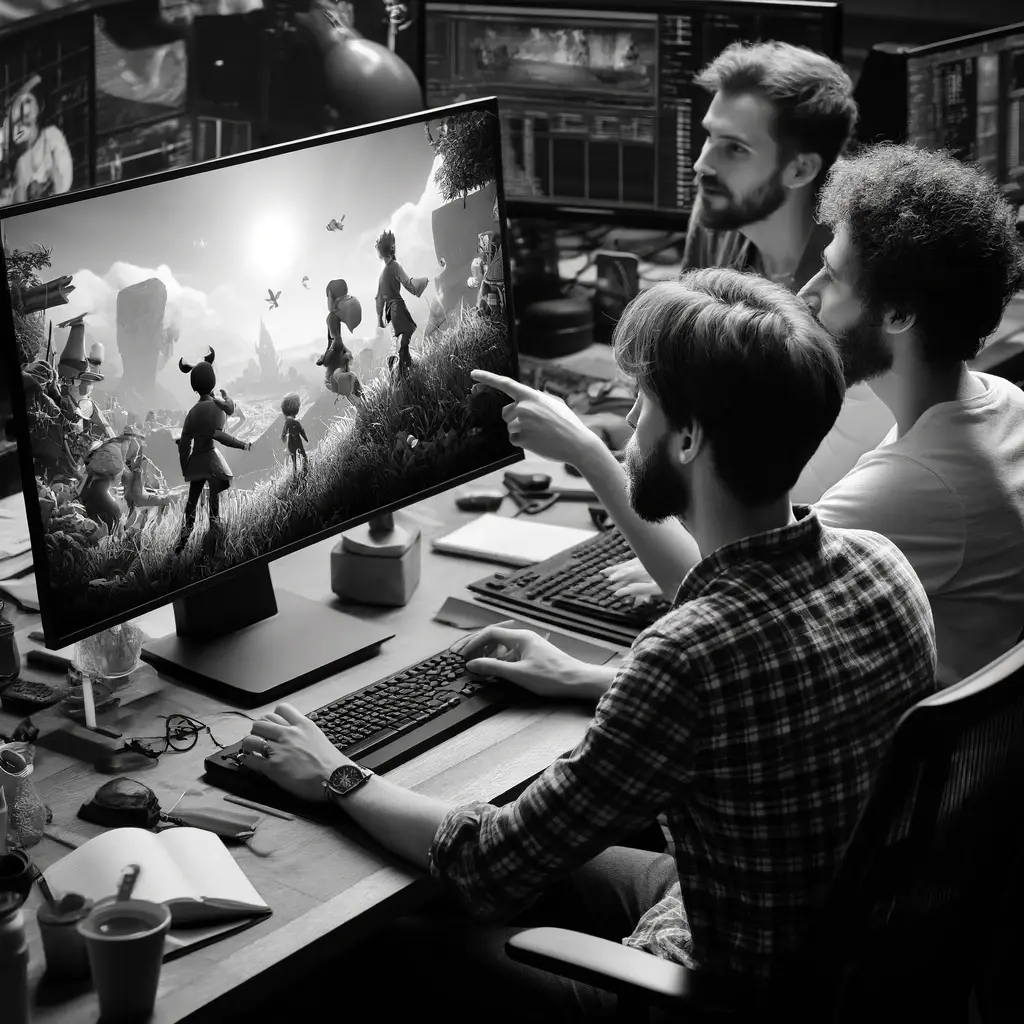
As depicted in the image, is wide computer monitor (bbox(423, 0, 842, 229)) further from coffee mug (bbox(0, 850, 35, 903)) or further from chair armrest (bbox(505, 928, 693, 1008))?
coffee mug (bbox(0, 850, 35, 903))

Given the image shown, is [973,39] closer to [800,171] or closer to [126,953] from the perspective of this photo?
[800,171]

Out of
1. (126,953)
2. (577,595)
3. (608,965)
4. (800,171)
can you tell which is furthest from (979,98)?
(126,953)

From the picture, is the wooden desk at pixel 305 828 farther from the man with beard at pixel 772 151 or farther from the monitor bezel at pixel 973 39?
the monitor bezel at pixel 973 39

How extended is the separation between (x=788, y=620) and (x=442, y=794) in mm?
460

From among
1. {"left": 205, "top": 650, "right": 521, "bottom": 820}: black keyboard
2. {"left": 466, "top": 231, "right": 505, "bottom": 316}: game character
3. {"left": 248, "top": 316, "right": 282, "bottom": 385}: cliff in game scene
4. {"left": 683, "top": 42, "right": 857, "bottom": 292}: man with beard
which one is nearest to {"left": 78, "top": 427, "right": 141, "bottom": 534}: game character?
{"left": 248, "top": 316, "right": 282, "bottom": 385}: cliff in game scene

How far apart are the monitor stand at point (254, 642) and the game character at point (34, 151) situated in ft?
2.75

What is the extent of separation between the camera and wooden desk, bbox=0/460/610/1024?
1.17m

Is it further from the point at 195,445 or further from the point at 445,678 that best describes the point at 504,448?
the point at 195,445

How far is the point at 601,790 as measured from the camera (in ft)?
3.86

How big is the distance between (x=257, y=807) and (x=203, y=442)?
1.36 ft

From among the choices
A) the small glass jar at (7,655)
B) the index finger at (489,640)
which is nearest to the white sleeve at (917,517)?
the index finger at (489,640)

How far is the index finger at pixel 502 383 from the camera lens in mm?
1878

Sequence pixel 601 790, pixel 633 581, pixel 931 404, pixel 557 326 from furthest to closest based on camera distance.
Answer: pixel 557 326 → pixel 633 581 → pixel 931 404 → pixel 601 790

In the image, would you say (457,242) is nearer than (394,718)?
No
